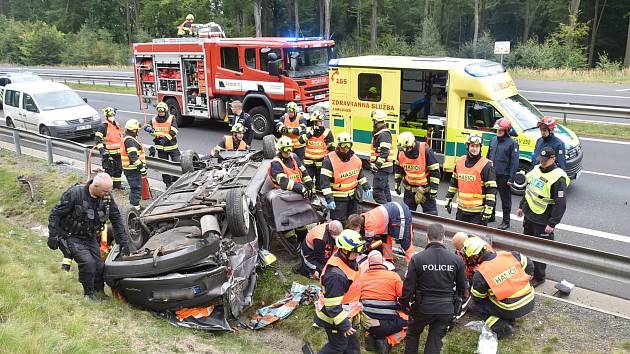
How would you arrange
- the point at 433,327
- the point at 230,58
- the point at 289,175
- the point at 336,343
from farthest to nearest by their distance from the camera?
the point at 230,58
the point at 289,175
the point at 433,327
the point at 336,343

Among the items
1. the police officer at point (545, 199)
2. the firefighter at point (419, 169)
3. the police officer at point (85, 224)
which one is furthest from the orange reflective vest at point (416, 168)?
the police officer at point (85, 224)

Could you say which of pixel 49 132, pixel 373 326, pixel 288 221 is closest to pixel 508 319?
pixel 373 326

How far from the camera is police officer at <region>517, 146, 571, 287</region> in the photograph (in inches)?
234

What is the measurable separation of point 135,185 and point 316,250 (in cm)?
424

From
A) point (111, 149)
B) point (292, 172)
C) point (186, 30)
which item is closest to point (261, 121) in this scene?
point (186, 30)

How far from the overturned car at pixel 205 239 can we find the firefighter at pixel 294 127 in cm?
249

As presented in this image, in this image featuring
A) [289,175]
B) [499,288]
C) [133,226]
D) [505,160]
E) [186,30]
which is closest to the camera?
[499,288]

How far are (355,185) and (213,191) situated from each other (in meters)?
1.86

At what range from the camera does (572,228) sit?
7.88m

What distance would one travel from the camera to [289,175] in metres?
7.04

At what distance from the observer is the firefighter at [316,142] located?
8.80 m

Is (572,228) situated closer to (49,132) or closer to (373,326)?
(373,326)

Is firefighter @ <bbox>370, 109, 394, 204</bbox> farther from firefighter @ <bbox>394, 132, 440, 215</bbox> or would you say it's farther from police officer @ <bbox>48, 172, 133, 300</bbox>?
police officer @ <bbox>48, 172, 133, 300</bbox>

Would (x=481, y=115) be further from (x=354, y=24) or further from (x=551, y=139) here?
(x=354, y=24)
